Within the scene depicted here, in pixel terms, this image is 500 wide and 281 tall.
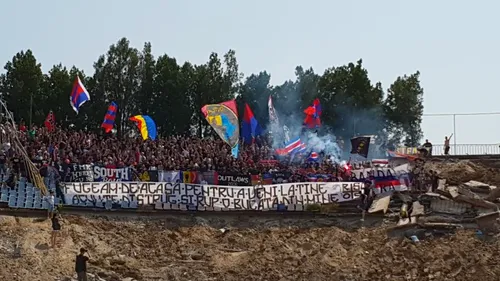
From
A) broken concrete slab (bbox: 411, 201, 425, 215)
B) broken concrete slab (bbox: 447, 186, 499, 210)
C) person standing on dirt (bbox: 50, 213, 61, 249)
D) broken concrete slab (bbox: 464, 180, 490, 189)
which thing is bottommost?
person standing on dirt (bbox: 50, 213, 61, 249)

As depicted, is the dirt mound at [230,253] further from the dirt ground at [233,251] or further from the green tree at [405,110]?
the green tree at [405,110]

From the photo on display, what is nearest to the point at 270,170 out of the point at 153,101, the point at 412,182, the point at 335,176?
the point at 335,176

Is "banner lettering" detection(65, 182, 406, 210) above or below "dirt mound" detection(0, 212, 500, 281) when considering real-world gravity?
above

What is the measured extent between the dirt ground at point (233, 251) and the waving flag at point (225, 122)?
17.0ft

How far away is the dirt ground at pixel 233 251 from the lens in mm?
31188

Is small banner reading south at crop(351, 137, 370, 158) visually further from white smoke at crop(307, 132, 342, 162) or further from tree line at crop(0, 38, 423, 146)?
tree line at crop(0, 38, 423, 146)

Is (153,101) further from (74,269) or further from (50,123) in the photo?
(74,269)

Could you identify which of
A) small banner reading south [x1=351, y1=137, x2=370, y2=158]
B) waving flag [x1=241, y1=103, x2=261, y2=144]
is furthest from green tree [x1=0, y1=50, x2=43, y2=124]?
small banner reading south [x1=351, y1=137, x2=370, y2=158]

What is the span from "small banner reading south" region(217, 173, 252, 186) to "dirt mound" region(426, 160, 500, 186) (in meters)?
9.60

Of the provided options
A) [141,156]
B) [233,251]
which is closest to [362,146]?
[141,156]

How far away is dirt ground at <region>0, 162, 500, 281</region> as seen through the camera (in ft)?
102

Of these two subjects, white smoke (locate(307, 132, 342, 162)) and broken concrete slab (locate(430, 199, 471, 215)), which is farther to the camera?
white smoke (locate(307, 132, 342, 162))

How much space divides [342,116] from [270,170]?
2325 centimetres

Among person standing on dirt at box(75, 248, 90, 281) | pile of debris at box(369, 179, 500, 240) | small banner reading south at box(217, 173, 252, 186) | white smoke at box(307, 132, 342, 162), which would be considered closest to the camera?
person standing on dirt at box(75, 248, 90, 281)
